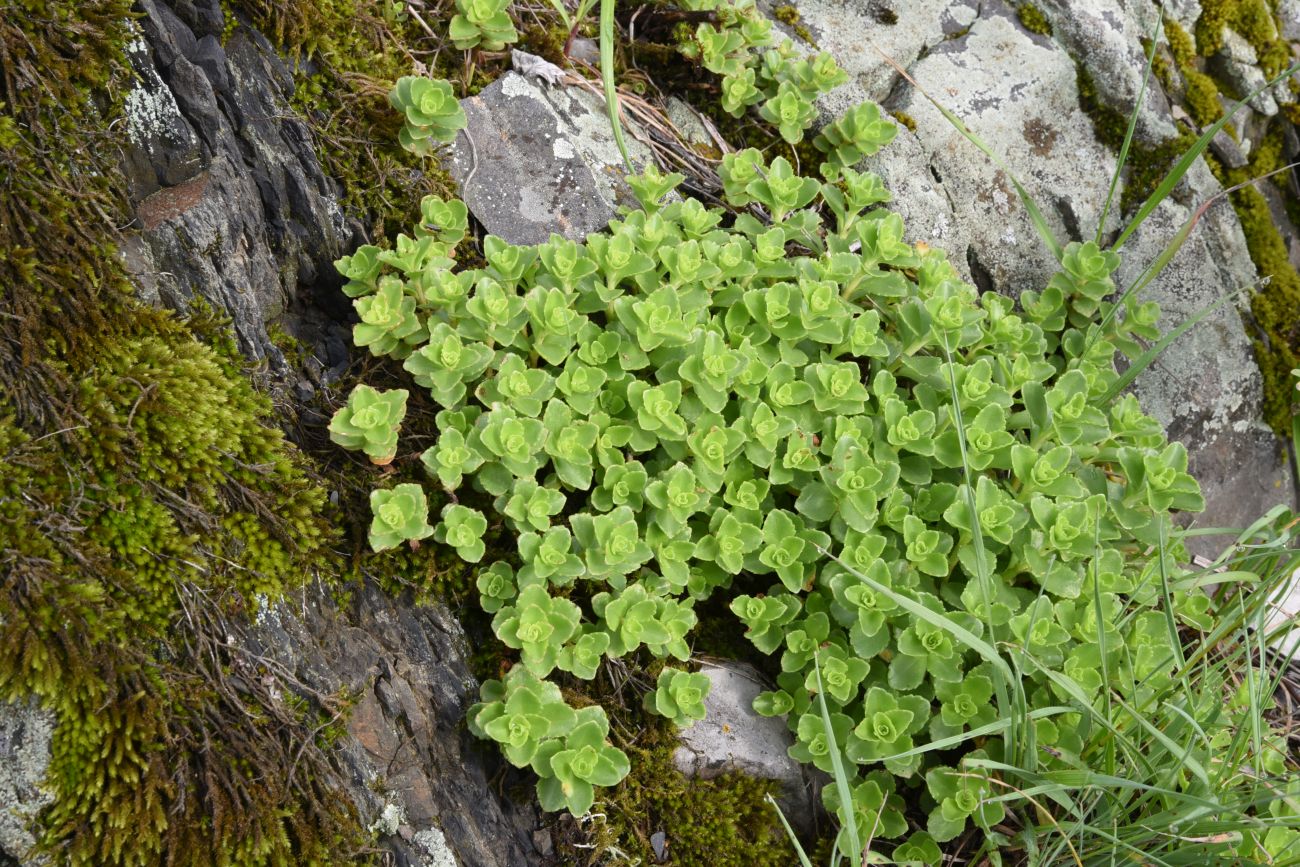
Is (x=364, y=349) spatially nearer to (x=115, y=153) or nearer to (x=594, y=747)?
(x=115, y=153)

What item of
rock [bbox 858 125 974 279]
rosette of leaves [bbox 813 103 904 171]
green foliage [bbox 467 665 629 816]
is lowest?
green foliage [bbox 467 665 629 816]

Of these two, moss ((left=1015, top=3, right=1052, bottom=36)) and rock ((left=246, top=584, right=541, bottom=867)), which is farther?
moss ((left=1015, top=3, right=1052, bottom=36))

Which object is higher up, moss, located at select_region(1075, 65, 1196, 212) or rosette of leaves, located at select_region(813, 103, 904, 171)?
moss, located at select_region(1075, 65, 1196, 212)

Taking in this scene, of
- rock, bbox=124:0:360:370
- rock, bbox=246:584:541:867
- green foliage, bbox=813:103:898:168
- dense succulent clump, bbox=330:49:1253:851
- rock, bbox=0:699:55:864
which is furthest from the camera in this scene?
green foliage, bbox=813:103:898:168

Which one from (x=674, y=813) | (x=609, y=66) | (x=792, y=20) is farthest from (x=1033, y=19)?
(x=674, y=813)

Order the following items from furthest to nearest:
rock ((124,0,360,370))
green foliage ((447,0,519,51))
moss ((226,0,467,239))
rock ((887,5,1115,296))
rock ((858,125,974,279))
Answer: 1. rock ((887,5,1115,296))
2. rock ((858,125,974,279))
3. green foliage ((447,0,519,51))
4. moss ((226,0,467,239))
5. rock ((124,0,360,370))

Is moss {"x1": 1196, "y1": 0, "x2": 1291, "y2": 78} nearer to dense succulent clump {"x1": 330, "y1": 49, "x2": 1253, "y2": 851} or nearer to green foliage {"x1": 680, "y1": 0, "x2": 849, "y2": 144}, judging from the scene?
green foliage {"x1": 680, "y1": 0, "x2": 849, "y2": 144}

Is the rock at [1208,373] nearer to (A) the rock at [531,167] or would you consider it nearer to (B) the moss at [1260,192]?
(B) the moss at [1260,192]

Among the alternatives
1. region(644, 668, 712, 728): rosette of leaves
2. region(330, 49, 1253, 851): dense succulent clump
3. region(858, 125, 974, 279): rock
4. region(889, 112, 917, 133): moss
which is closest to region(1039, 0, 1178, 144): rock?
region(889, 112, 917, 133): moss
